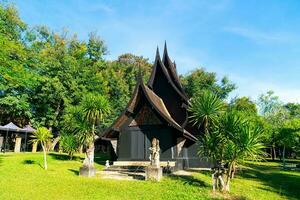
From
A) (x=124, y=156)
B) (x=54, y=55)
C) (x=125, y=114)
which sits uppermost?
(x=54, y=55)

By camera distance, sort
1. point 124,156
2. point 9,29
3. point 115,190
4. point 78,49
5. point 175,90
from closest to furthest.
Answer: point 115,190 < point 124,156 < point 175,90 < point 9,29 < point 78,49

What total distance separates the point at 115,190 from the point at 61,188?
2.30 meters

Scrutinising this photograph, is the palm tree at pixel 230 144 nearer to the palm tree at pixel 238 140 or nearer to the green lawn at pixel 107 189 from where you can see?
the palm tree at pixel 238 140

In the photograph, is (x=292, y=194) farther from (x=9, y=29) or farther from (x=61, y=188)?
(x=9, y=29)

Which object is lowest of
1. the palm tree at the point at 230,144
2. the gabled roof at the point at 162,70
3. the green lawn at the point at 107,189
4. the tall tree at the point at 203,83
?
the green lawn at the point at 107,189

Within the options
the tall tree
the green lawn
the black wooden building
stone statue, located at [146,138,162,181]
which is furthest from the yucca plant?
the tall tree

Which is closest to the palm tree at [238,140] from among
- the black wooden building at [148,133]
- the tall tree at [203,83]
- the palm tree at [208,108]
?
the palm tree at [208,108]

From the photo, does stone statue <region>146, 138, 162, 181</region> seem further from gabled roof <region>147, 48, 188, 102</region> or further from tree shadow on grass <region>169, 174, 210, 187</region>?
gabled roof <region>147, 48, 188, 102</region>

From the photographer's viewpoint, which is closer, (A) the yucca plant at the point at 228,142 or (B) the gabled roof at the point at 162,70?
(A) the yucca plant at the point at 228,142

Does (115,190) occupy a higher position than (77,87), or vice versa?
(77,87)

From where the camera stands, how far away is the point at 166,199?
413 inches

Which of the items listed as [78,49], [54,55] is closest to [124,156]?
[54,55]

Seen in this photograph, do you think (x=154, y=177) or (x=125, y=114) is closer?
(x=154, y=177)

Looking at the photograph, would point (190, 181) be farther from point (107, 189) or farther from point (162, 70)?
point (162, 70)
